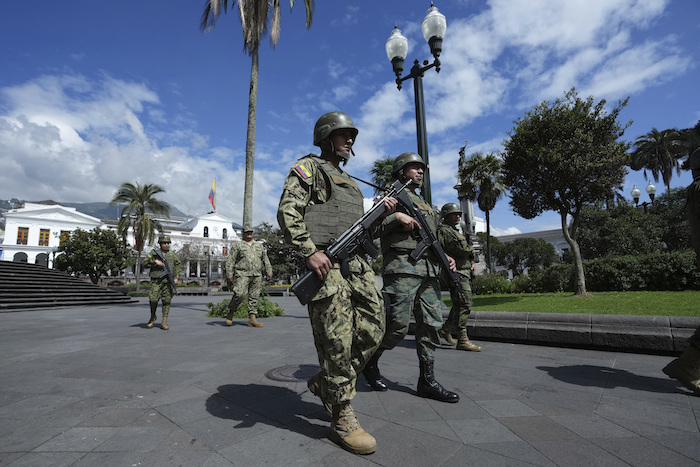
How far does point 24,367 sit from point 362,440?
4.59 m

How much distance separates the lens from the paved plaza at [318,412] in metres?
2.17

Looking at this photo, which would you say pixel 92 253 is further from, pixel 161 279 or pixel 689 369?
pixel 689 369

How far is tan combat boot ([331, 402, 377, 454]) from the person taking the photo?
2.21 metres

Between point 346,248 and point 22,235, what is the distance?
71.2 meters

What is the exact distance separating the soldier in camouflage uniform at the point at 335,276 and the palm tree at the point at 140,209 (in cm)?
3022

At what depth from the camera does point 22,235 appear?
54.4 m

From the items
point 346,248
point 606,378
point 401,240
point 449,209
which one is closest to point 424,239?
point 401,240

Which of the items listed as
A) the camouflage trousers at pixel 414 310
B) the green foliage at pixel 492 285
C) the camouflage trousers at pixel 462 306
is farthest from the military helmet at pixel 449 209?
the green foliage at pixel 492 285

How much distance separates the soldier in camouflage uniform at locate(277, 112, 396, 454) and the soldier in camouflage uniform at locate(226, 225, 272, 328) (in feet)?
18.9

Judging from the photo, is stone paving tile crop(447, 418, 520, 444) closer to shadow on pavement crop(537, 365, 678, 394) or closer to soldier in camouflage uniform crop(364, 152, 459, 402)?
soldier in camouflage uniform crop(364, 152, 459, 402)

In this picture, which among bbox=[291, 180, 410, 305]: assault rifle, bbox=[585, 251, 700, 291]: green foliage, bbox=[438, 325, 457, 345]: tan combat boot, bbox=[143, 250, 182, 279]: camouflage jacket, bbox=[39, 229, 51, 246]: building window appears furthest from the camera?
bbox=[39, 229, 51, 246]: building window

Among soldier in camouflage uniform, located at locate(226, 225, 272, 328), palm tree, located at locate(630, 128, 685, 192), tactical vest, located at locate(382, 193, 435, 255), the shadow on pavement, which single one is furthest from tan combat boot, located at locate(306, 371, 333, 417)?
palm tree, located at locate(630, 128, 685, 192)

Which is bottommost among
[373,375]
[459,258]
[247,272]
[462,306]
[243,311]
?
[373,375]

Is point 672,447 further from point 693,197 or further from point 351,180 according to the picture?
point 351,180
